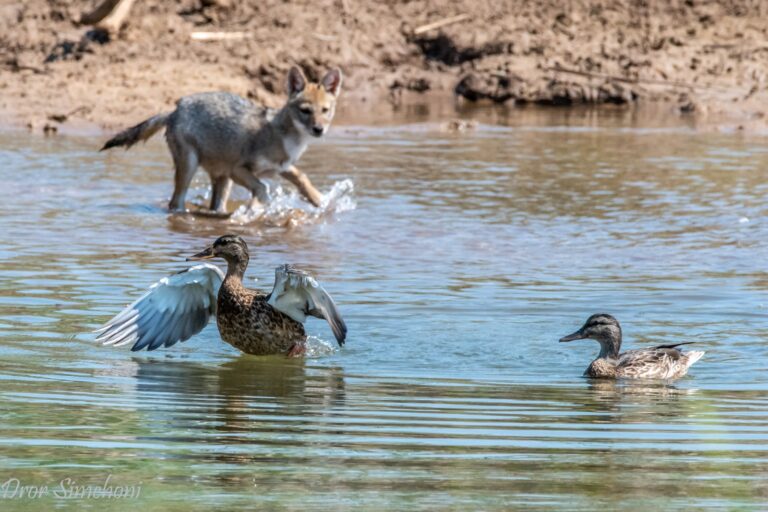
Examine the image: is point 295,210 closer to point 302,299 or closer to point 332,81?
point 332,81

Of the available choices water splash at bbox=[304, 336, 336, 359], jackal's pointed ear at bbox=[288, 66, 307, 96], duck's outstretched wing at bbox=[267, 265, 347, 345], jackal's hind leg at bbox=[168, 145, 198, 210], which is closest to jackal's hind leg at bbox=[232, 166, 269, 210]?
jackal's hind leg at bbox=[168, 145, 198, 210]

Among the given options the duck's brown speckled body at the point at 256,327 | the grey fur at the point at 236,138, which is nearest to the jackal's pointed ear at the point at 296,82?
the grey fur at the point at 236,138

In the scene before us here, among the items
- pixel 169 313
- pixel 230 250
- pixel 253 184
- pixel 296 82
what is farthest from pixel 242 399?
pixel 296 82

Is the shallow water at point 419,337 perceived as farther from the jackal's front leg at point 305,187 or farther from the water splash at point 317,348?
the jackal's front leg at point 305,187

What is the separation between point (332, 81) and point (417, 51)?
8076mm

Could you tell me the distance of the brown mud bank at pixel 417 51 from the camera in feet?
67.1

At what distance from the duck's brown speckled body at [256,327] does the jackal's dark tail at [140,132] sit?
6.10 metres

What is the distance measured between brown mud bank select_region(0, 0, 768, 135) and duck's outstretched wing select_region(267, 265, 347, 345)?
11168 millimetres

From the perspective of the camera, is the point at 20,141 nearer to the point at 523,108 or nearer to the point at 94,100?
the point at 94,100

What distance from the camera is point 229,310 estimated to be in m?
8.95

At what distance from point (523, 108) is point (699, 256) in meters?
10.3

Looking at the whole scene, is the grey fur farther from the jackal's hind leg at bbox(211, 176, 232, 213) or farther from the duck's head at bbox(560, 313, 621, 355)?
the duck's head at bbox(560, 313, 621, 355)

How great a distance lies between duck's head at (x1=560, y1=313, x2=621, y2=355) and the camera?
858 cm

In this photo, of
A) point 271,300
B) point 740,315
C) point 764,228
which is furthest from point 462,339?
point 764,228
